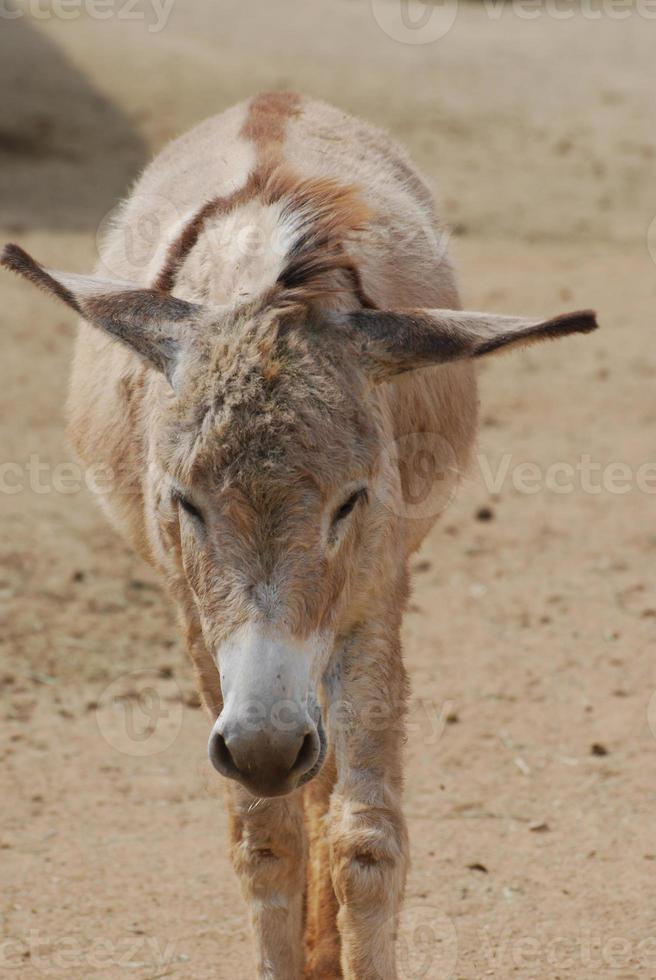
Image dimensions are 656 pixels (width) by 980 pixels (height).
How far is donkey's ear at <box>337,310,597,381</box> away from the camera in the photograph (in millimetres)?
3615

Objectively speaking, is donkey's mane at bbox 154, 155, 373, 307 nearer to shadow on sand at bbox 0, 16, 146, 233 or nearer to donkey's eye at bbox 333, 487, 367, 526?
donkey's eye at bbox 333, 487, 367, 526

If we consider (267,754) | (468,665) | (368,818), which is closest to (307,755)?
(267,754)

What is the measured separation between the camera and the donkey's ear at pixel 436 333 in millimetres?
3615

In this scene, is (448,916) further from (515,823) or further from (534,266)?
(534,266)

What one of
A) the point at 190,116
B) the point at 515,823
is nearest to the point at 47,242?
the point at 190,116

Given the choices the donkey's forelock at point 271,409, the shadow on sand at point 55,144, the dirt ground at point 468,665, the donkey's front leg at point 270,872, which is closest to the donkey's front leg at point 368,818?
the donkey's front leg at point 270,872

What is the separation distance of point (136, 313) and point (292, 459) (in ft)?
2.29

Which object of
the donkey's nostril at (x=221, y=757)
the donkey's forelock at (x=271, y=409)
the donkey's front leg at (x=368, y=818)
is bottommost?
the donkey's front leg at (x=368, y=818)

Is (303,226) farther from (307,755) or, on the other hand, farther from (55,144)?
(55,144)

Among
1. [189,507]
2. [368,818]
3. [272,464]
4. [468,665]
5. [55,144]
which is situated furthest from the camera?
[55,144]

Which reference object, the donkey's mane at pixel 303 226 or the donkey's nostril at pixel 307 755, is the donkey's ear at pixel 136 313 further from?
→ the donkey's nostril at pixel 307 755

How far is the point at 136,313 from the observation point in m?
3.89

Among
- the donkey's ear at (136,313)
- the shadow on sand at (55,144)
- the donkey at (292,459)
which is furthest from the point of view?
the shadow on sand at (55,144)

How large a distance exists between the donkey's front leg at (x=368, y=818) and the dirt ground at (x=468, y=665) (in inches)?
25.9
